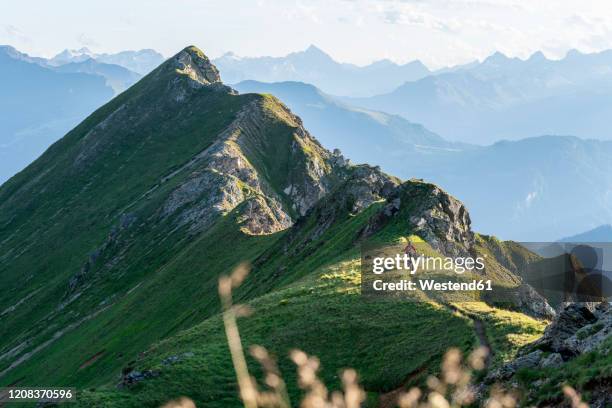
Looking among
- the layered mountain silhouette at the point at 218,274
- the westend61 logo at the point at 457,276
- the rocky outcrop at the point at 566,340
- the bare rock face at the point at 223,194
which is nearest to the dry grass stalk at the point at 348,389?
the layered mountain silhouette at the point at 218,274

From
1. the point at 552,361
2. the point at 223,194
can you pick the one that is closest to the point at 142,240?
the point at 223,194

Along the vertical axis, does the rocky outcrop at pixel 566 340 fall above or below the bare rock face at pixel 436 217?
below

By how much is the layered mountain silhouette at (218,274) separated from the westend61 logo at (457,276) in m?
1.99

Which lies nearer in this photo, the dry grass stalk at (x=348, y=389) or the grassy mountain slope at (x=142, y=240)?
the dry grass stalk at (x=348, y=389)

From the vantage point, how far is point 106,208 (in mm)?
180125

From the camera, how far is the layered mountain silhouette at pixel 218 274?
4231 cm

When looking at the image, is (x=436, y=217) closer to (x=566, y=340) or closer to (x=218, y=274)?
(x=218, y=274)

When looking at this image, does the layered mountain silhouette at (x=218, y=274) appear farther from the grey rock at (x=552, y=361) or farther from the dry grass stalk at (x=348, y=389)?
the grey rock at (x=552, y=361)

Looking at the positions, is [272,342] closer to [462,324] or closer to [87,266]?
[462,324]

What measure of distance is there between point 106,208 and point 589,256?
155619 millimetres

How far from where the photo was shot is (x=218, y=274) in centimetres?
10162

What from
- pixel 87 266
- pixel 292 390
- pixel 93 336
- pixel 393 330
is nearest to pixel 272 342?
pixel 292 390

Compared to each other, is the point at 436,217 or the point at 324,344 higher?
the point at 436,217

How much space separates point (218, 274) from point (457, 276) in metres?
55.5
